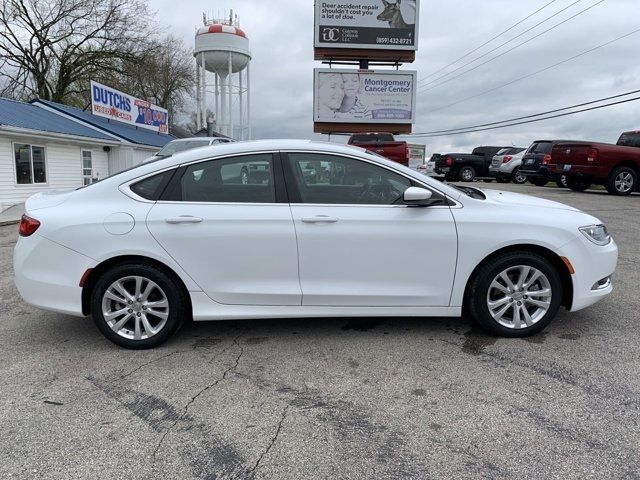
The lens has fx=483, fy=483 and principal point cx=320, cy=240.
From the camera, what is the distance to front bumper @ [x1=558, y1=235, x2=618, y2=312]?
12.6 ft

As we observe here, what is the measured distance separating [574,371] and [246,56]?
120ft

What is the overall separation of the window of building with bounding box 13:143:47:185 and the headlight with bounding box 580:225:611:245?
647 inches

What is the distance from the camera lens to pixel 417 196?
145 inches

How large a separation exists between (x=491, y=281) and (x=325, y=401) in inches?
67.0

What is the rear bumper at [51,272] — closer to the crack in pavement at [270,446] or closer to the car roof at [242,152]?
the car roof at [242,152]

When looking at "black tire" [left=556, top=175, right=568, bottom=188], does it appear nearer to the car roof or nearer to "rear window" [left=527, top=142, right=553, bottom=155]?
"rear window" [left=527, top=142, right=553, bottom=155]

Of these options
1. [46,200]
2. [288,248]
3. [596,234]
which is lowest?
[288,248]

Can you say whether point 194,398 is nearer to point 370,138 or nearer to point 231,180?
point 231,180

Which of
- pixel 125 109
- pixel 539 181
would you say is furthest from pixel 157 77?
pixel 539 181

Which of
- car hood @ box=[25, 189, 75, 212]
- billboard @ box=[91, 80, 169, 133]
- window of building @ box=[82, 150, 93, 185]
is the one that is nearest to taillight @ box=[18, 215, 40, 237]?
car hood @ box=[25, 189, 75, 212]

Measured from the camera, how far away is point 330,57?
97.5 feet

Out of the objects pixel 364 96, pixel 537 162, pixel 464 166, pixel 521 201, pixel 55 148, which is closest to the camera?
pixel 521 201

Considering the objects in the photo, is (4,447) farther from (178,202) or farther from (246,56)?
(246,56)

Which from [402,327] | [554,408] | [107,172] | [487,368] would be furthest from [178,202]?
[107,172]
